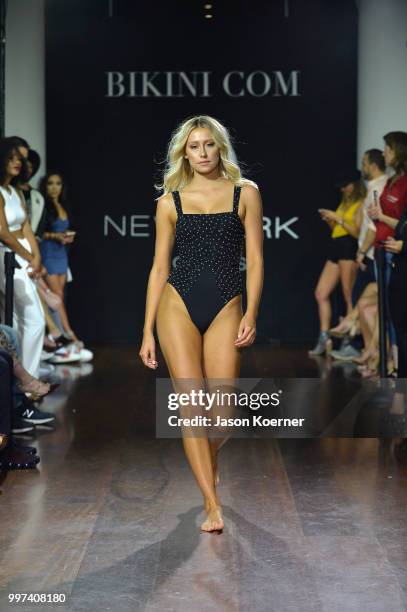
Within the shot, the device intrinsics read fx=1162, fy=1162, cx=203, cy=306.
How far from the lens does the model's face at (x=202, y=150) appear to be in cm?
408

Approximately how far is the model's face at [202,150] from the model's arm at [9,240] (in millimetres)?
2281

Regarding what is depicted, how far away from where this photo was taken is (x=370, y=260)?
8.27 metres

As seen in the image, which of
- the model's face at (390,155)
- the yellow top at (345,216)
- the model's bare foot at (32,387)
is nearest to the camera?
the model's bare foot at (32,387)

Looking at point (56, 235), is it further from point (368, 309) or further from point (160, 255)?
point (160, 255)

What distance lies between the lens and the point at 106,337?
10.4 meters

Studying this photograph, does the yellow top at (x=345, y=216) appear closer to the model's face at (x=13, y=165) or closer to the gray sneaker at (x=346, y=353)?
the gray sneaker at (x=346, y=353)

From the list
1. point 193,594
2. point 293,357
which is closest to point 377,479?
point 193,594

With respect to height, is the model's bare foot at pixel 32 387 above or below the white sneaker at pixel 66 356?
above

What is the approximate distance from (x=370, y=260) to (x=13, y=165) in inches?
115

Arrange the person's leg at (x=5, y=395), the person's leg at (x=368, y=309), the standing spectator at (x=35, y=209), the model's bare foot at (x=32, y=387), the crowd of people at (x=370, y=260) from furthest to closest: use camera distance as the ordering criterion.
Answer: the standing spectator at (x=35, y=209)
the person's leg at (x=368, y=309)
the crowd of people at (x=370, y=260)
the model's bare foot at (x=32, y=387)
the person's leg at (x=5, y=395)

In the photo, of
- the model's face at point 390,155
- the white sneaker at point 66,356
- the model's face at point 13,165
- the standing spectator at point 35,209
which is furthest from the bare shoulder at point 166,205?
the white sneaker at point 66,356

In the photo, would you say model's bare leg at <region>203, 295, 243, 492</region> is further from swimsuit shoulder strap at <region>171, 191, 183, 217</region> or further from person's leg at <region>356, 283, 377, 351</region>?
person's leg at <region>356, 283, 377, 351</region>

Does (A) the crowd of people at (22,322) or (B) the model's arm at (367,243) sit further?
(B) the model's arm at (367,243)

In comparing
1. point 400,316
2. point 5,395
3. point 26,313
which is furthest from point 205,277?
point 26,313
